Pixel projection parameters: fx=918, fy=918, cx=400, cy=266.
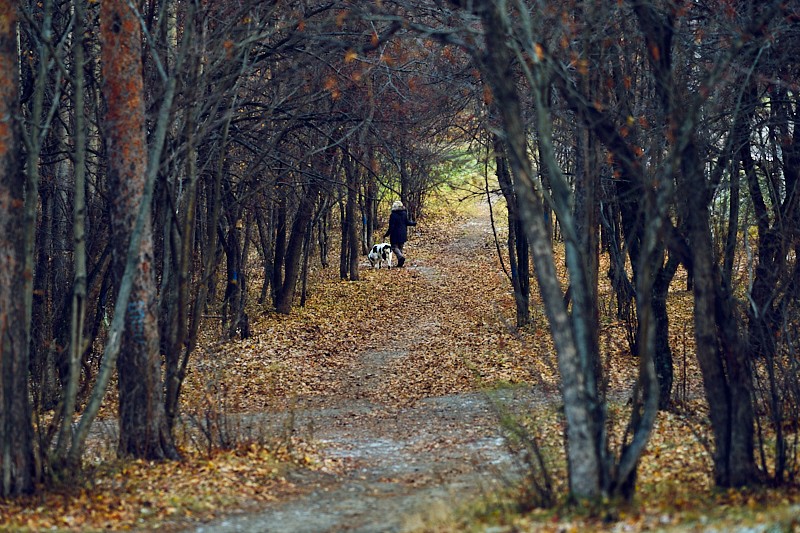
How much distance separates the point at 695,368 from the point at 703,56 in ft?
19.8

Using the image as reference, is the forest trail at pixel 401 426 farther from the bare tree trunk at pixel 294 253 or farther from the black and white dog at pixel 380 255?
the black and white dog at pixel 380 255

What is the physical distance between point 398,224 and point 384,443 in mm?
19822

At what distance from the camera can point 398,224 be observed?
103ft

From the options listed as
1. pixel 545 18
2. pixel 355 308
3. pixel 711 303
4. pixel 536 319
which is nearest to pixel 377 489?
pixel 711 303

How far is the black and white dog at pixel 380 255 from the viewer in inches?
1227

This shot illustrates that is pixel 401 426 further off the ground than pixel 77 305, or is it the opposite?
pixel 77 305

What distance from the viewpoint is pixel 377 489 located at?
367 inches

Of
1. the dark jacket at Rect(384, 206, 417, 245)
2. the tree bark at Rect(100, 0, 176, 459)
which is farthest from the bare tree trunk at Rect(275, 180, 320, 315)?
the tree bark at Rect(100, 0, 176, 459)

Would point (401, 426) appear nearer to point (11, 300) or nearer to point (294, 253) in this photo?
point (11, 300)

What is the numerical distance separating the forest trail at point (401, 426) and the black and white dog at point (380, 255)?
4.18 meters

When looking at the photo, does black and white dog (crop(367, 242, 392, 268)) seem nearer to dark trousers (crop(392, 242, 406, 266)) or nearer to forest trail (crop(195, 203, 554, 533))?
dark trousers (crop(392, 242, 406, 266))

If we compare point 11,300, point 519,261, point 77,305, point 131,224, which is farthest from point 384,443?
point 519,261

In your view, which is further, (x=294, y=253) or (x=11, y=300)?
(x=294, y=253)

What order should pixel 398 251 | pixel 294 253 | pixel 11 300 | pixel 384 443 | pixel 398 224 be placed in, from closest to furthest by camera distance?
pixel 11 300
pixel 384 443
pixel 294 253
pixel 398 224
pixel 398 251
